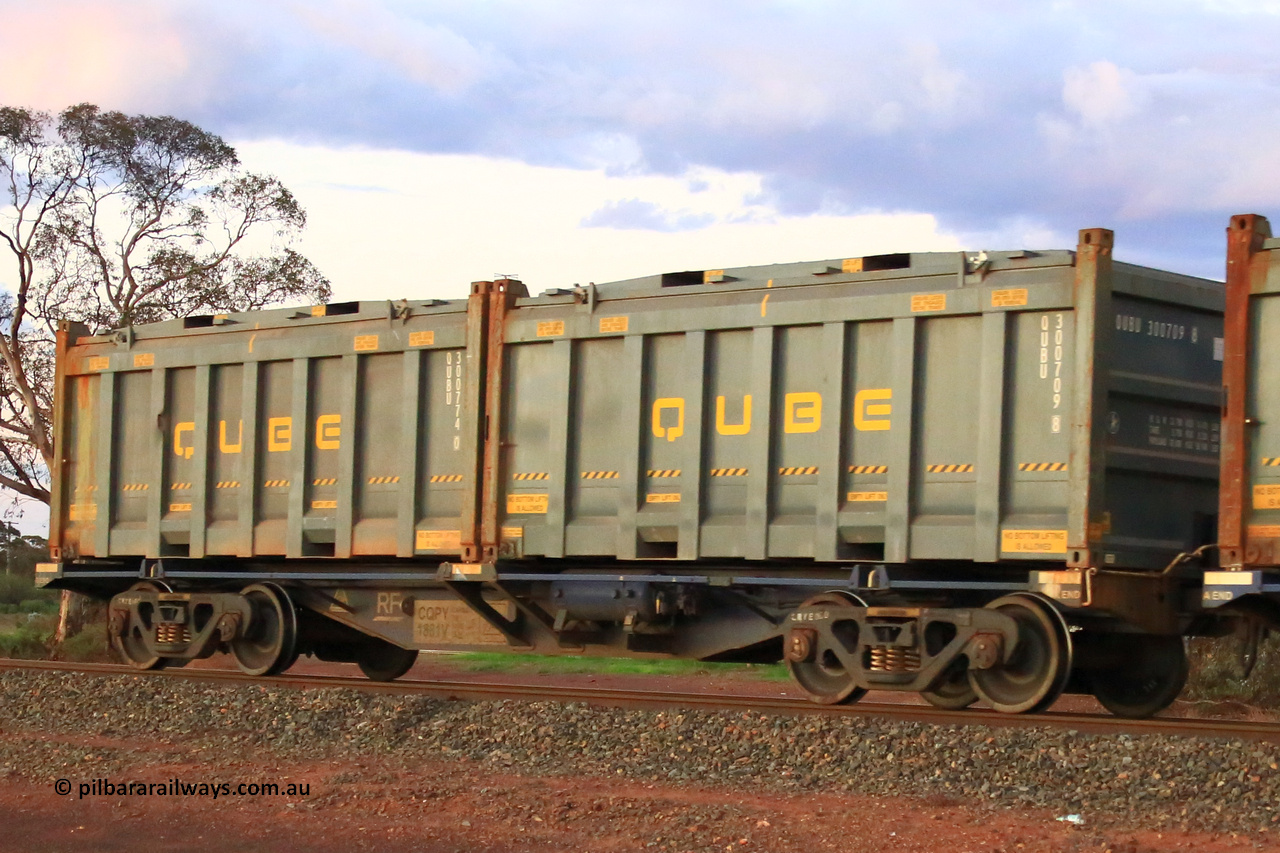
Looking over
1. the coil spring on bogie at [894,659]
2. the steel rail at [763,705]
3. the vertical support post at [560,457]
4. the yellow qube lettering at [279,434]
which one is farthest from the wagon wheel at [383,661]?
the coil spring on bogie at [894,659]

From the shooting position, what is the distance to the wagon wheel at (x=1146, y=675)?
12.1 meters

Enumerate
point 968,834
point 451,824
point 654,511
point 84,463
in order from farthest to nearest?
1. point 84,463
2. point 654,511
3. point 451,824
4. point 968,834

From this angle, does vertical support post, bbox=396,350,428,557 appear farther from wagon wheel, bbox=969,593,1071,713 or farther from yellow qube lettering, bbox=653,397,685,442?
wagon wheel, bbox=969,593,1071,713

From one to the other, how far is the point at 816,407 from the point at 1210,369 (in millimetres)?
3011

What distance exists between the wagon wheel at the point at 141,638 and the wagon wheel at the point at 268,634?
107 cm

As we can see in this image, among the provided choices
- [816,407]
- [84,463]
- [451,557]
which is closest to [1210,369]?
[816,407]

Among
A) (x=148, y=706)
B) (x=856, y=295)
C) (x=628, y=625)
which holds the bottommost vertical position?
(x=148, y=706)

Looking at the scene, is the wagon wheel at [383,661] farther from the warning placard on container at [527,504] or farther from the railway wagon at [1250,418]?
the railway wagon at [1250,418]

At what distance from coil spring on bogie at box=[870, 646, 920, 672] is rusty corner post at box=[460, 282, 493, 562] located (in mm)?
3910

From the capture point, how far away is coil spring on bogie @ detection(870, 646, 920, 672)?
11328mm

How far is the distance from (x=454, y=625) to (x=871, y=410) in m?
4.77

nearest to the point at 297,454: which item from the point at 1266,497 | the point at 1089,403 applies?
the point at 1089,403

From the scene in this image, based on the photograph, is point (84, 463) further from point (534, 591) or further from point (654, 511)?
point (654, 511)

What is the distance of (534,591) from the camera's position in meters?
13.6
